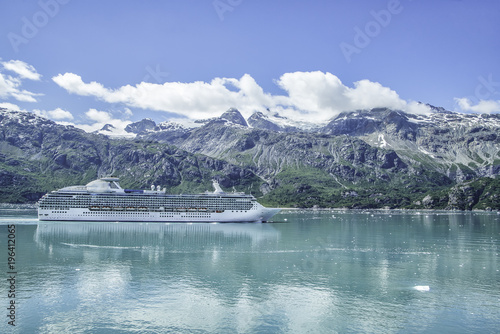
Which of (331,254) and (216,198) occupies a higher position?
(216,198)

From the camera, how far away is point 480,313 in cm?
3525

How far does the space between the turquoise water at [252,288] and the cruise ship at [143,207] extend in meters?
53.3

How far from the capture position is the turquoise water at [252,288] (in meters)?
32.6

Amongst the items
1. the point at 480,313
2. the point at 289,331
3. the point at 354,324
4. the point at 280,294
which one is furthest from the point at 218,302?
the point at 480,313

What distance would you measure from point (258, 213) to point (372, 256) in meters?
67.3

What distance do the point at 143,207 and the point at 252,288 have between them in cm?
9651

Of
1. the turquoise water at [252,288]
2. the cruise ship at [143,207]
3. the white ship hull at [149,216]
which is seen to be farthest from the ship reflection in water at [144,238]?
the cruise ship at [143,207]

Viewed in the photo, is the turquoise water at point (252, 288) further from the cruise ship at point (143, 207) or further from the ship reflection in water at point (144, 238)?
the cruise ship at point (143, 207)

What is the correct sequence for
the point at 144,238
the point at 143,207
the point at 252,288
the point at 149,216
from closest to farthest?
the point at 252,288, the point at 144,238, the point at 149,216, the point at 143,207

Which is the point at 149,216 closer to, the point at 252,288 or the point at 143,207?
the point at 143,207

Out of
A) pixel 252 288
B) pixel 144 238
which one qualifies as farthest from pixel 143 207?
pixel 252 288

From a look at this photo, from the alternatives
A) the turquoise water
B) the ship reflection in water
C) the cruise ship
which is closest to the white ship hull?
the cruise ship

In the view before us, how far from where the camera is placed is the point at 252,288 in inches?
1698

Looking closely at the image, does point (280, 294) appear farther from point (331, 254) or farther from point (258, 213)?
point (258, 213)
